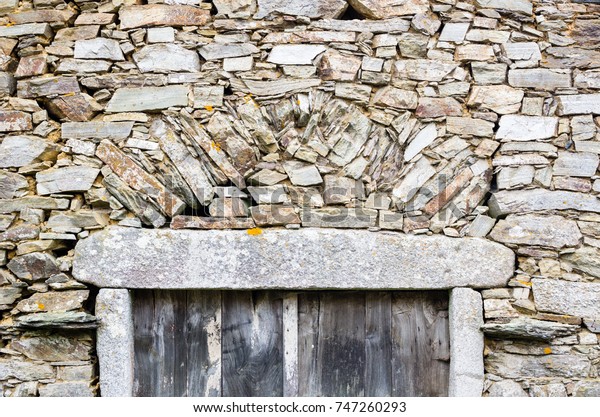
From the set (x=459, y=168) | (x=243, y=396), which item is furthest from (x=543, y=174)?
(x=243, y=396)

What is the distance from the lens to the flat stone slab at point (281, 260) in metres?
2.68

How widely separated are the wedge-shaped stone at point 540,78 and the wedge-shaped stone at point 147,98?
67.3 inches

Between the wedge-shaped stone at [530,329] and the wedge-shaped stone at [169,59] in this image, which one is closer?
the wedge-shaped stone at [530,329]

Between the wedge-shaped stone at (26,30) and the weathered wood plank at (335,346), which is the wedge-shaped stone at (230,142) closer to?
the weathered wood plank at (335,346)

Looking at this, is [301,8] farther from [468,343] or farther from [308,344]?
[468,343]

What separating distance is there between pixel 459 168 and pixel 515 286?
0.66m

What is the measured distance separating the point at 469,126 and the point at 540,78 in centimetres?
45

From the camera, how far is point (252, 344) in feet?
9.22

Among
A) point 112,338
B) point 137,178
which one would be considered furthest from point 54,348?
point 137,178

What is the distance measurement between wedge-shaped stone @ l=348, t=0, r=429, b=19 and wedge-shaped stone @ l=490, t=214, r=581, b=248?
1.18m


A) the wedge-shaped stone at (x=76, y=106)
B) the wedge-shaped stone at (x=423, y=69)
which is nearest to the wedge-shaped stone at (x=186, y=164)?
the wedge-shaped stone at (x=76, y=106)

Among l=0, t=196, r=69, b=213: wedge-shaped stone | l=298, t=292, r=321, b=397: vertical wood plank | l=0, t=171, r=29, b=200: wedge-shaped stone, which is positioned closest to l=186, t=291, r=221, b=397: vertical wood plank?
l=298, t=292, r=321, b=397: vertical wood plank

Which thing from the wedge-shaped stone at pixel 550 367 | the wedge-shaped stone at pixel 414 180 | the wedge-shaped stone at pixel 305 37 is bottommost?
the wedge-shaped stone at pixel 550 367

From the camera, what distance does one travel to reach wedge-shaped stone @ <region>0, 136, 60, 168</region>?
2.74 m
